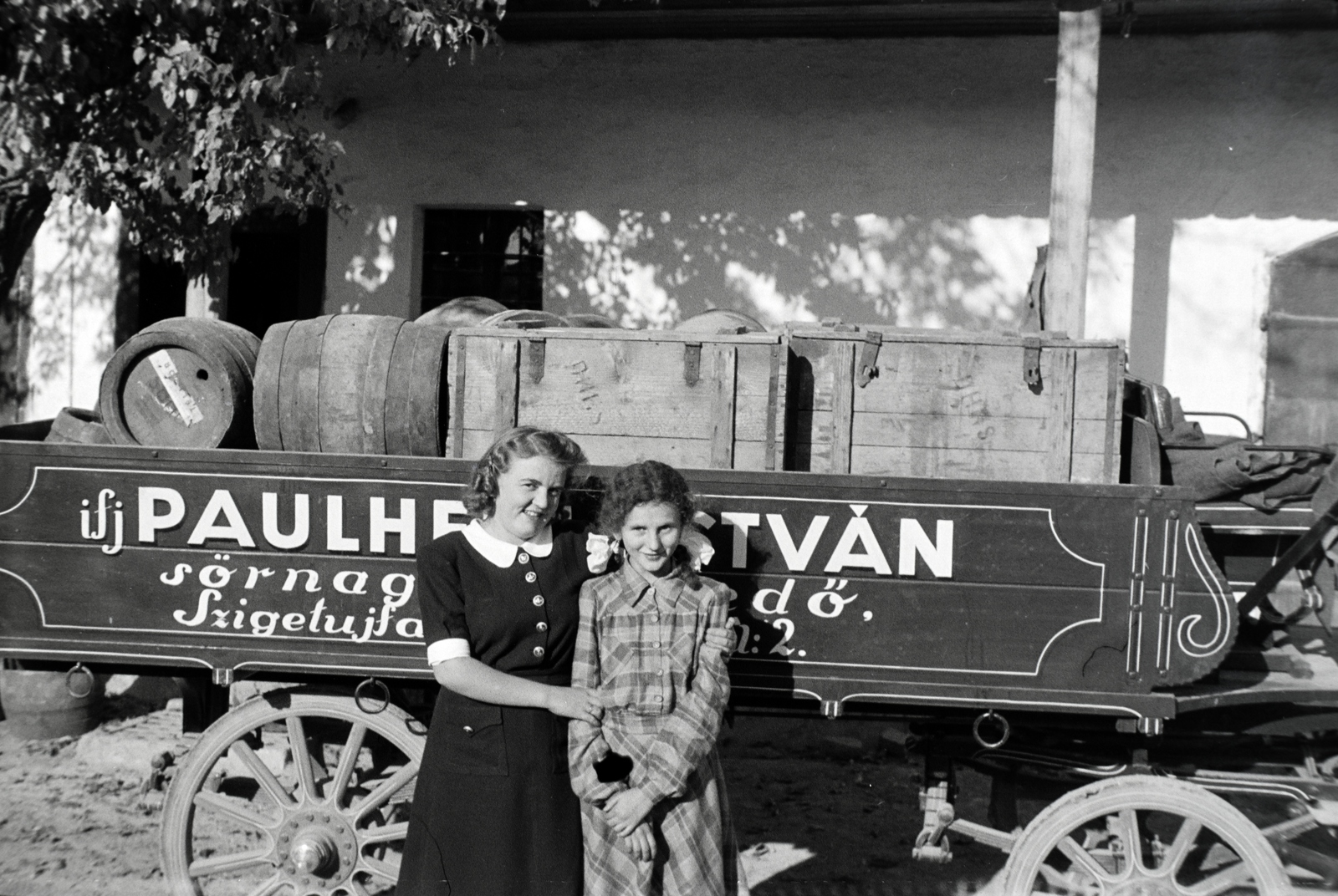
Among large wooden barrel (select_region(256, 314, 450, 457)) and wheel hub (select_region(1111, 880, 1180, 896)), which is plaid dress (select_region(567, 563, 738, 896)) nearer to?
large wooden barrel (select_region(256, 314, 450, 457))

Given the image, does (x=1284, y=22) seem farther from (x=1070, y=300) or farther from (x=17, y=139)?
(x=17, y=139)

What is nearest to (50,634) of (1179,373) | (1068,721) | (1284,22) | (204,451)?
(204,451)

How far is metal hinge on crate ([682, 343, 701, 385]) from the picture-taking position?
12.2 feet

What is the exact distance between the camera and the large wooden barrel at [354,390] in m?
3.86

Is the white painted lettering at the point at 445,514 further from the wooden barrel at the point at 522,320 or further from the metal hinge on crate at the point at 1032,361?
the metal hinge on crate at the point at 1032,361

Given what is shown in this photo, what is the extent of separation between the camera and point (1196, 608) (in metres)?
3.43

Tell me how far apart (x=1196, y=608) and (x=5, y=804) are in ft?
15.6

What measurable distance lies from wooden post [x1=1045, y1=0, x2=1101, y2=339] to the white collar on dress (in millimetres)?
3446

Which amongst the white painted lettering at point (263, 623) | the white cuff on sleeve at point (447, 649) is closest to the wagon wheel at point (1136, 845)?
the white cuff on sleeve at point (447, 649)

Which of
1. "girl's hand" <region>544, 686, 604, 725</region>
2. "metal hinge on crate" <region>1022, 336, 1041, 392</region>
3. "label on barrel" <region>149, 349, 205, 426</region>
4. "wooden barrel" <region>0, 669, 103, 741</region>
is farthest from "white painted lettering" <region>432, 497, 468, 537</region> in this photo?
"wooden barrel" <region>0, 669, 103, 741</region>

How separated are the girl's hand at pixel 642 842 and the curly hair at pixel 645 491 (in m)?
0.75

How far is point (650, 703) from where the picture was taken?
3.09m

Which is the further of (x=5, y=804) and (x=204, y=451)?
(x=5, y=804)

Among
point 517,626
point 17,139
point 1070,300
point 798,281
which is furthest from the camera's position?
point 798,281
